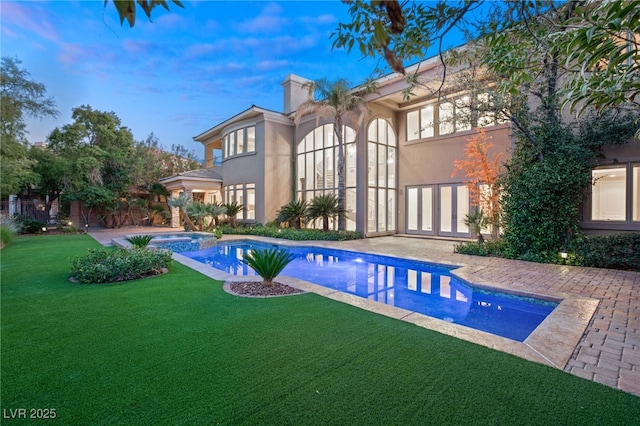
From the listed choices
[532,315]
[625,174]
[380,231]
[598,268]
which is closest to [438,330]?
[532,315]

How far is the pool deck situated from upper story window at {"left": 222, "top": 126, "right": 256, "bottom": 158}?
12.0 metres

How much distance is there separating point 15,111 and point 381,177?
58.5 ft

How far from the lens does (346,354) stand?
11.3 feet

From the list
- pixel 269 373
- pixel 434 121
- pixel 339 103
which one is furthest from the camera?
pixel 434 121

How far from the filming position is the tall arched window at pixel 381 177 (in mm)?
15922

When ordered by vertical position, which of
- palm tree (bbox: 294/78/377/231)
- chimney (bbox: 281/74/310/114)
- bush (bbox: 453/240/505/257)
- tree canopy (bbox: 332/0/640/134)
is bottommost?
bush (bbox: 453/240/505/257)

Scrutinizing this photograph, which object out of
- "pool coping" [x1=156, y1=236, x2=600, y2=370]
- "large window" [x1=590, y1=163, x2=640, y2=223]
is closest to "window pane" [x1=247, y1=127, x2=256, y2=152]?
"pool coping" [x1=156, y1=236, x2=600, y2=370]

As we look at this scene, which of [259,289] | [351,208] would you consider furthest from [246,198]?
[259,289]

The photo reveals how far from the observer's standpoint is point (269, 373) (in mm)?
3018

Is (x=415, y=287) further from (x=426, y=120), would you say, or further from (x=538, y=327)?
(x=426, y=120)

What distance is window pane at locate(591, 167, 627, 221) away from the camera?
364 inches

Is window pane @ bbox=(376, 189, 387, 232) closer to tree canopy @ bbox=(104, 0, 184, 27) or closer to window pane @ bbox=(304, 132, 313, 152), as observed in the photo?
window pane @ bbox=(304, 132, 313, 152)

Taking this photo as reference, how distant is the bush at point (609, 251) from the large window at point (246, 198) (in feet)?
52.1

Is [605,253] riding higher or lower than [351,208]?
lower
